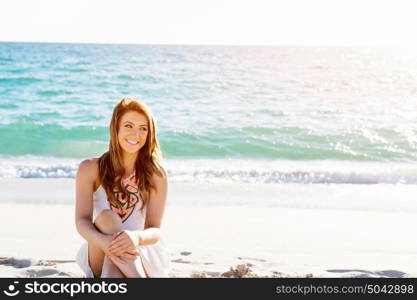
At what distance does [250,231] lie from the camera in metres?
6.81

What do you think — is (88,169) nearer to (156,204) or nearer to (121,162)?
(121,162)

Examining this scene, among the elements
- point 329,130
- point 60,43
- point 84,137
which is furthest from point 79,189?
point 60,43

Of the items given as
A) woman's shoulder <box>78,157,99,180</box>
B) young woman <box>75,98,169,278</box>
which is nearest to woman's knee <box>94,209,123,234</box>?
young woman <box>75,98,169,278</box>

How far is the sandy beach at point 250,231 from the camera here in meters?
5.28

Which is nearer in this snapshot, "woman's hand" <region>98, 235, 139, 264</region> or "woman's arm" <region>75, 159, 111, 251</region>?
"woman's hand" <region>98, 235, 139, 264</region>

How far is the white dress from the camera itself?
3910 millimetres

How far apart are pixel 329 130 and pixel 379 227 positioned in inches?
397

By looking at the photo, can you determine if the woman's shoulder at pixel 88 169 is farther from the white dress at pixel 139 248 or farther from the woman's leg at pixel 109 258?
the woman's leg at pixel 109 258

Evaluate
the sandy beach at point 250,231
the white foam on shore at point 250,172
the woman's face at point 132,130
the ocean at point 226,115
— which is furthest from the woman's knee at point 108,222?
the ocean at point 226,115

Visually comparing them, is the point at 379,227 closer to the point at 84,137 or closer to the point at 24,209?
the point at 24,209

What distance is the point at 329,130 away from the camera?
16969 millimetres

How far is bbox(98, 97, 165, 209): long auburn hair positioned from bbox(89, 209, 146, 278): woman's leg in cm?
18

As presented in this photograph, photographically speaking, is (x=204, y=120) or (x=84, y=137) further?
(x=204, y=120)

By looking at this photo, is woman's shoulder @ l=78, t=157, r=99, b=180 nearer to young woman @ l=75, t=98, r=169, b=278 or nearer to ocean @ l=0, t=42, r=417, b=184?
young woman @ l=75, t=98, r=169, b=278
